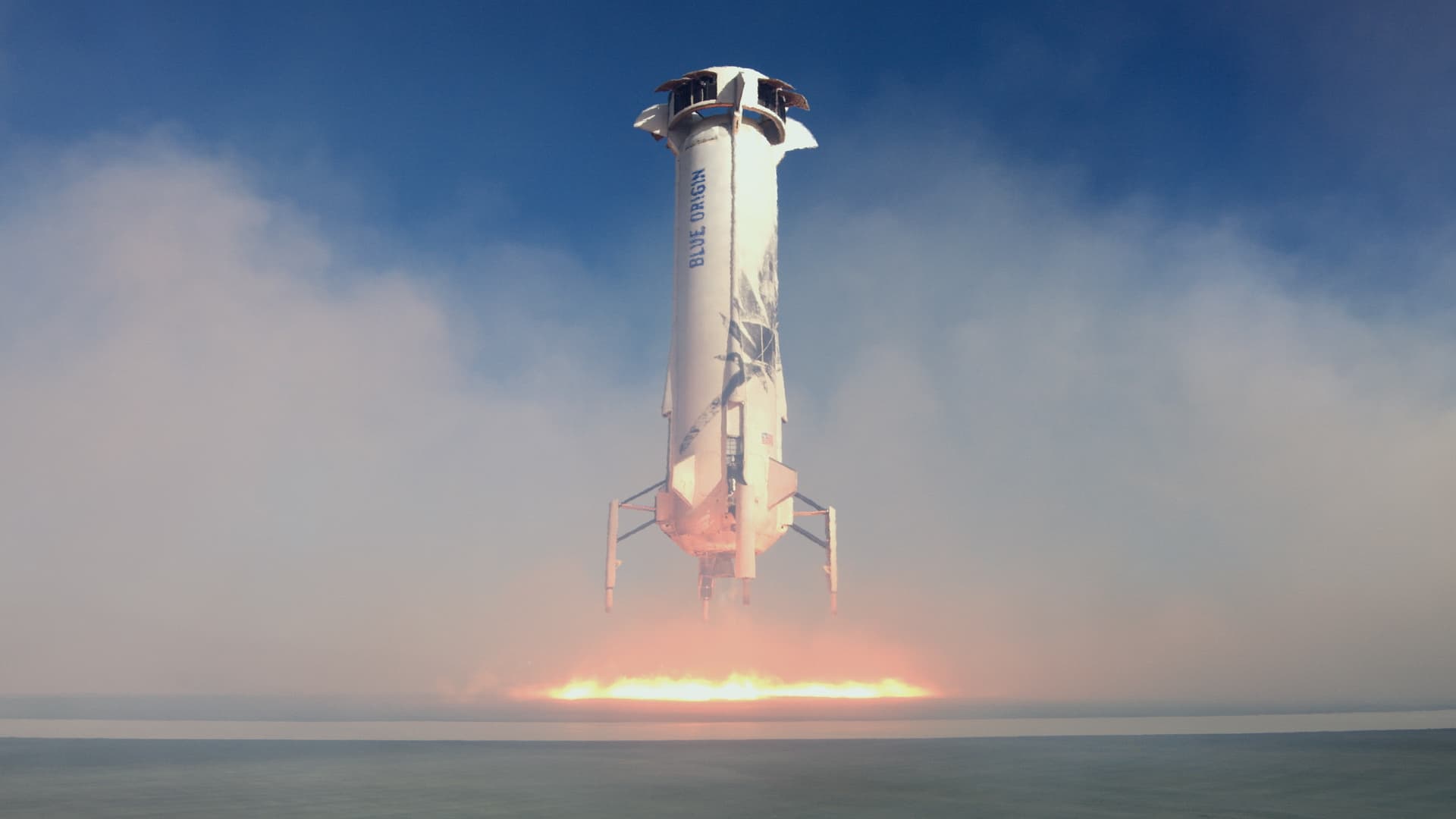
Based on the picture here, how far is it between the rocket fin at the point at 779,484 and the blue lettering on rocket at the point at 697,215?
13.7 meters

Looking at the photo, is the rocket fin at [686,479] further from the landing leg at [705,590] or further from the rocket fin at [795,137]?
the rocket fin at [795,137]

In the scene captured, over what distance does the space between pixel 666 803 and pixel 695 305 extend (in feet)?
128

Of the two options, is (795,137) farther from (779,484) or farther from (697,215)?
(779,484)

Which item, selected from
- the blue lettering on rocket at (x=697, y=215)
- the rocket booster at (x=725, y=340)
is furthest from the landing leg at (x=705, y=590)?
the blue lettering on rocket at (x=697, y=215)

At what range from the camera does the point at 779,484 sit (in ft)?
197

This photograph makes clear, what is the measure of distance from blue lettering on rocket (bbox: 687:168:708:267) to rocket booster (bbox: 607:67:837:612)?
79 mm

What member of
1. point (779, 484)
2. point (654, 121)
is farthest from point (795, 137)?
point (779, 484)

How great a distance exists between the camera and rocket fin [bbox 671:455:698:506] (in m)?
59.4

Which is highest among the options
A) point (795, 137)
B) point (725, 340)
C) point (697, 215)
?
point (795, 137)

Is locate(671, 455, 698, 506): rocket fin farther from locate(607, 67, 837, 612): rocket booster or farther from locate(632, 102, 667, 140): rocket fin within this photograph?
locate(632, 102, 667, 140): rocket fin

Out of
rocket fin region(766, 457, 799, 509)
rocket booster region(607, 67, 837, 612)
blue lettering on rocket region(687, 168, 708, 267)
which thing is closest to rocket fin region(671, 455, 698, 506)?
rocket booster region(607, 67, 837, 612)

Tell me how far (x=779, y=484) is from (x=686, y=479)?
5.62 meters

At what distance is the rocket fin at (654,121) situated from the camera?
6794cm

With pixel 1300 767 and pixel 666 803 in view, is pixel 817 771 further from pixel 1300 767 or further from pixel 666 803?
pixel 1300 767
